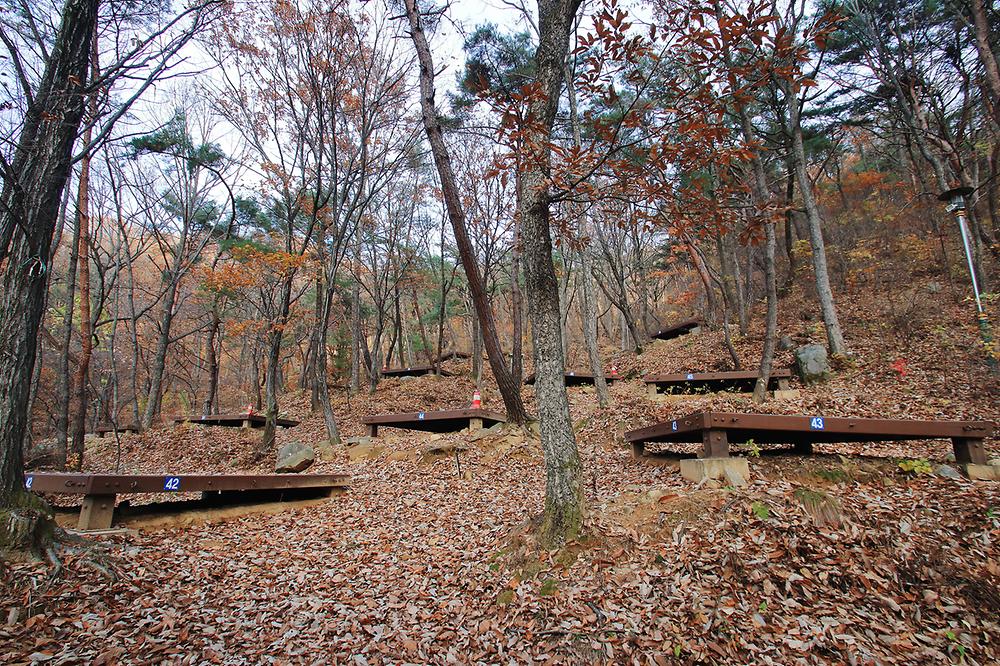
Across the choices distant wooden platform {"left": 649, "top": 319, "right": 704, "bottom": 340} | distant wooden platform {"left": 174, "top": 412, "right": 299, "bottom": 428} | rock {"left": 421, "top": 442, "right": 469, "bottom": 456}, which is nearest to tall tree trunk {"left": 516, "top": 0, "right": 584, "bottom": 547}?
rock {"left": 421, "top": 442, "right": 469, "bottom": 456}

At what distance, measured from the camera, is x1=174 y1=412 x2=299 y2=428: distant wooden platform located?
14438 millimetres

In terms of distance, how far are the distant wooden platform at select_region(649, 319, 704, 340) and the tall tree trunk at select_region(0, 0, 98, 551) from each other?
18255mm

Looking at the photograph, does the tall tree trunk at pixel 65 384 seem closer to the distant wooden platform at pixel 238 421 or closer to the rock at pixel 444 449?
the distant wooden platform at pixel 238 421

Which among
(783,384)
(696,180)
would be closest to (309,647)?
(696,180)

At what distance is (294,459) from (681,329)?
1554cm

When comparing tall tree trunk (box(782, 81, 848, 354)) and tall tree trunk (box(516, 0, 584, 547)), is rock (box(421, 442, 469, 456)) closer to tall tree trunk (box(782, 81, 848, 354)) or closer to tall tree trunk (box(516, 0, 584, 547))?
tall tree trunk (box(516, 0, 584, 547))

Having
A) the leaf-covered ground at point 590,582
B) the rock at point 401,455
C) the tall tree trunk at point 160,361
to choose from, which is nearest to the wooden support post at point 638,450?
the leaf-covered ground at point 590,582

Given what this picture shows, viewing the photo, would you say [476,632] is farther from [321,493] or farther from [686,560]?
[321,493]

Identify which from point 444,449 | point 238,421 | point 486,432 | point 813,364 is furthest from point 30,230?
point 238,421

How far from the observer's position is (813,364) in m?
9.80

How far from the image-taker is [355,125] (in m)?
12.9

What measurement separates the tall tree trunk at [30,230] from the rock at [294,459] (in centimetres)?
508

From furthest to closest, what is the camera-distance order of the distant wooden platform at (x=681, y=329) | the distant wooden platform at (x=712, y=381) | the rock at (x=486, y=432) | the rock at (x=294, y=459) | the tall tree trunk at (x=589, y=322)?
the distant wooden platform at (x=681, y=329)
the tall tree trunk at (x=589, y=322)
the distant wooden platform at (x=712, y=381)
the rock at (x=294, y=459)
the rock at (x=486, y=432)

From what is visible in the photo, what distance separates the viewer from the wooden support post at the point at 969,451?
4641 millimetres
